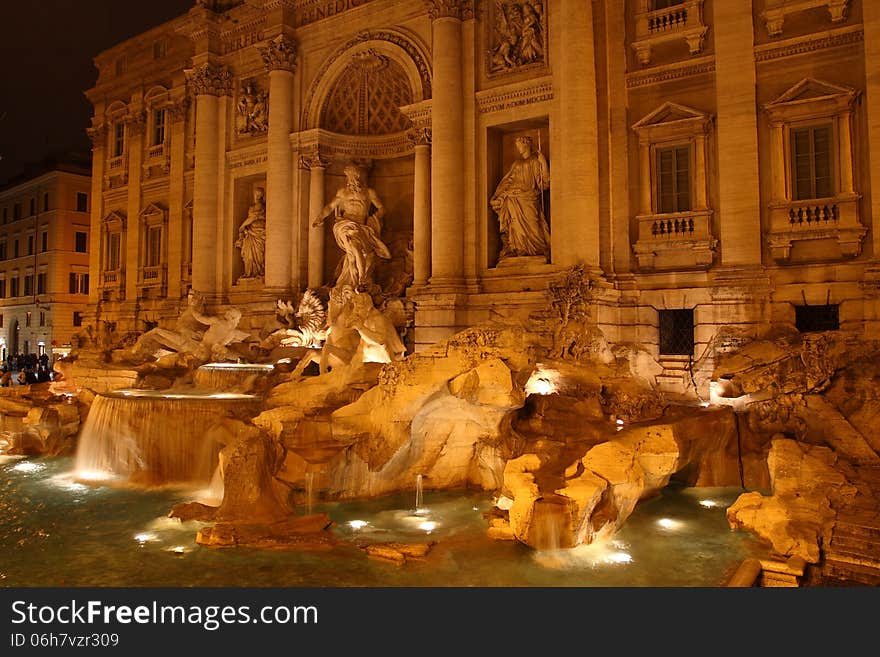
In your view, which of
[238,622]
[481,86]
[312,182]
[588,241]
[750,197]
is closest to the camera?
[238,622]

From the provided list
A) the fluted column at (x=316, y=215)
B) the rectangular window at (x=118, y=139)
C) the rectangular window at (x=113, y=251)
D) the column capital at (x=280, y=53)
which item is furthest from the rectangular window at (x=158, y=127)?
the fluted column at (x=316, y=215)

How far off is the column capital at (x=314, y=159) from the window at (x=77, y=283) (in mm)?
21472

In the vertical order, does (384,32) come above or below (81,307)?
above

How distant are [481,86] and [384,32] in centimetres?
366

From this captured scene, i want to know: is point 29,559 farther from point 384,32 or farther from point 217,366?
point 384,32

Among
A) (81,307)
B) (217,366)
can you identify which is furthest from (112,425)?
(81,307)

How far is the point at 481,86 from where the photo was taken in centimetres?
1546

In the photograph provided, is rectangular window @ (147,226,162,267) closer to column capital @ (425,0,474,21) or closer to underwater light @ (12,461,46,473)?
underwater light @ (12,461,46,473)

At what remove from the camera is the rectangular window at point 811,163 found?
40.2 ft

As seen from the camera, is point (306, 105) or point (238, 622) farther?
point (306, 105)

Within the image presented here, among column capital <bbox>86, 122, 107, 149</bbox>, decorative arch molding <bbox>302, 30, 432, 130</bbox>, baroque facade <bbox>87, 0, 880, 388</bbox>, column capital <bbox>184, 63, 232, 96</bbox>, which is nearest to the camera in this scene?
baroque facade <bbox>87, 0, 880, 388</bbox>

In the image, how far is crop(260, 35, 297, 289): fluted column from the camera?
61.8ft

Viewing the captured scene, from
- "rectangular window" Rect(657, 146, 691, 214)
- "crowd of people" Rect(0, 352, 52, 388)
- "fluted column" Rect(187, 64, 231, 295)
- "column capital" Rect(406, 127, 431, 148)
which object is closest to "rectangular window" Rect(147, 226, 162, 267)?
"fluted column" Rect(187, 64, 231, 295)

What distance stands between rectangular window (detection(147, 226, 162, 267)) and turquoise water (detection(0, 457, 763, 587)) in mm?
15107
